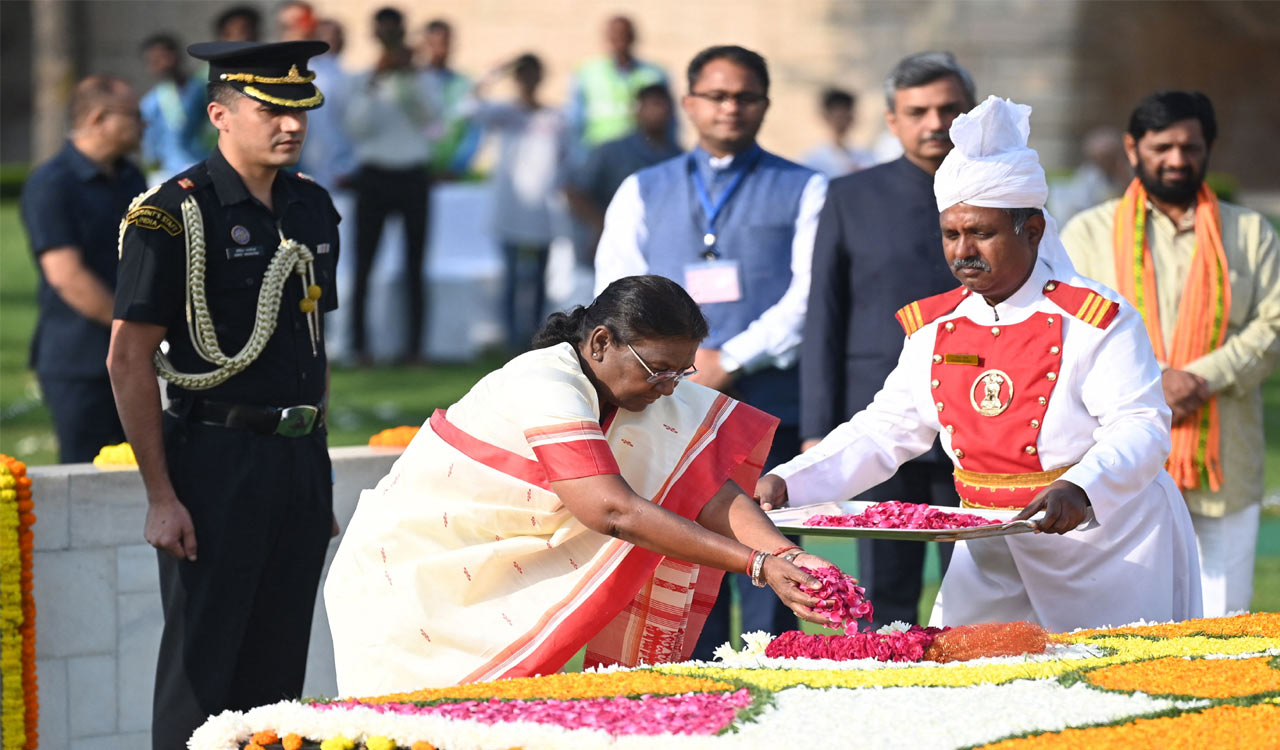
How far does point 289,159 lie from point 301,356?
1.76 feet

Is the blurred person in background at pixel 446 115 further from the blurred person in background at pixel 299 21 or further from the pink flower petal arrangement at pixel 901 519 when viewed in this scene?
the pink flower petal arrangement at pixel 901 519

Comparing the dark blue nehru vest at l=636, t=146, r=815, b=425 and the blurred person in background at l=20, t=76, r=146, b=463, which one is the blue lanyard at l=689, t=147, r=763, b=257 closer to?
the dark blue nehru vest at l=636, t=146, r=815, b=425

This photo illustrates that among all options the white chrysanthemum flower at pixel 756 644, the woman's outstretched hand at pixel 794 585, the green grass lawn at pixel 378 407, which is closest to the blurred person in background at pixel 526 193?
the green grass lawn at pixel 378 407

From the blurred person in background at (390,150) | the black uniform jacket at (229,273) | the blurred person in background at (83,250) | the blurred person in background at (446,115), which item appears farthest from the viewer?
the blurred person in background at (446,115)

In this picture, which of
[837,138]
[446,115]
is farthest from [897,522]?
[837,138]

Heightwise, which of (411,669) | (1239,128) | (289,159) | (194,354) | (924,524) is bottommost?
(411,669)

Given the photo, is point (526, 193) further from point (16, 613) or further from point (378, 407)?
point (16, 613)

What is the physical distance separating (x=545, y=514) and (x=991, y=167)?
4.34ft

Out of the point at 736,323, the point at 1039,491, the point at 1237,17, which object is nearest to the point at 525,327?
the point at 736,323

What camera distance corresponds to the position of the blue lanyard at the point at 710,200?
6262 millimetres

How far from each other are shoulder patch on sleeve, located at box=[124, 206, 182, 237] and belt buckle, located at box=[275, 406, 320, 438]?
567 millimetres

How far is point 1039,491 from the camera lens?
4.46 meters

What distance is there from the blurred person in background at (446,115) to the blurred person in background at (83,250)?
5554 millimetres

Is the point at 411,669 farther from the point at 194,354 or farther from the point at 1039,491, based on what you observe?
the point at 1039,491
